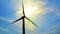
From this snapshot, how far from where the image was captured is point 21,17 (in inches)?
3189

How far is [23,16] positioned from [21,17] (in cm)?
138

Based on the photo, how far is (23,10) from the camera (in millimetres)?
77000

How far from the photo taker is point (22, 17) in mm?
80375

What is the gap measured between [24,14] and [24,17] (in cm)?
257

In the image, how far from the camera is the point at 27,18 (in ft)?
265

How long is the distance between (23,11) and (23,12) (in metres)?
0.52

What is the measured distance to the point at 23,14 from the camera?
78.1 m

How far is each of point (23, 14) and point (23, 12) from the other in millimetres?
758

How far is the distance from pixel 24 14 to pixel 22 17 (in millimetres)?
2912

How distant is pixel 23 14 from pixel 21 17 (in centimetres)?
320

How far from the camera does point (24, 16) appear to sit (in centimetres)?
8000

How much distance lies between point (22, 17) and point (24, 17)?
81cm

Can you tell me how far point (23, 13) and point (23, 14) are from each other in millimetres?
775
